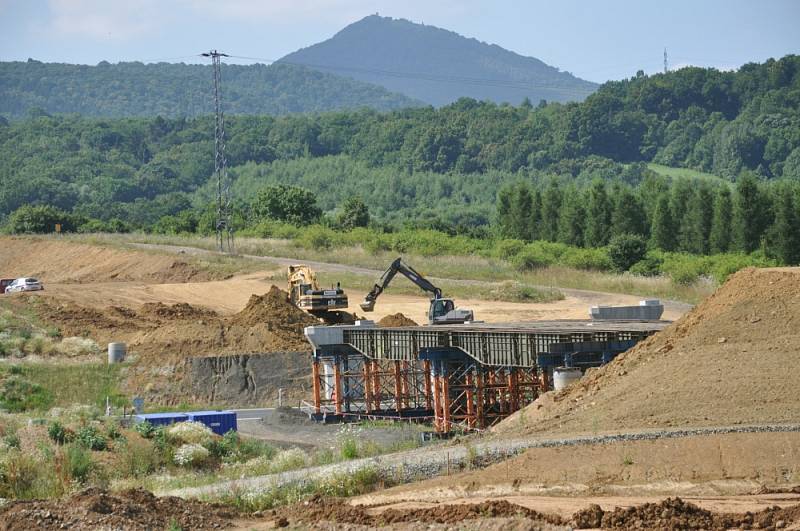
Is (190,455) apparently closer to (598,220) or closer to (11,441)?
(11,441)

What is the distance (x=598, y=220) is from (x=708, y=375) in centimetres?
7846

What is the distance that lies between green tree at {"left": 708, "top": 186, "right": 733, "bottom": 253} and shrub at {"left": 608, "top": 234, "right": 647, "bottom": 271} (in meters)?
9.21

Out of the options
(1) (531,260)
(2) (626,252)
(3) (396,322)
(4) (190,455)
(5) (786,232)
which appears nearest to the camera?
(4) (190,455)

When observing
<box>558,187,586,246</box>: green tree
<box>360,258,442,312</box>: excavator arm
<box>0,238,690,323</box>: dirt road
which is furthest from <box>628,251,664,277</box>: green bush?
<box>360,258,442,312</box>: excavator arm

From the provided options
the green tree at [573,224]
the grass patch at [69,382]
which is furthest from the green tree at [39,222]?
the grass patch at [69,382]

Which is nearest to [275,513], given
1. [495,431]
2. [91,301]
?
[495,431]

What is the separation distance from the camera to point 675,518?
21297 mm

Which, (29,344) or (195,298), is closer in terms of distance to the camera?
(29,344)

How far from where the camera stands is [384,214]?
643 ft

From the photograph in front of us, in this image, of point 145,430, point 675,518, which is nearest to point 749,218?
point 145,430

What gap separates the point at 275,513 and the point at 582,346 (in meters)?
15.3

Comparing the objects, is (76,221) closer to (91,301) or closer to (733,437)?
(91,301)

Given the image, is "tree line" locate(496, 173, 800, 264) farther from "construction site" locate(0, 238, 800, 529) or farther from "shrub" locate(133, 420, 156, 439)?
"shrub" locate(133, 420, 156, 439)

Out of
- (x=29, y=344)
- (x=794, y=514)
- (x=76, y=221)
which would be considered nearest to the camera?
(x=794, y=514)
